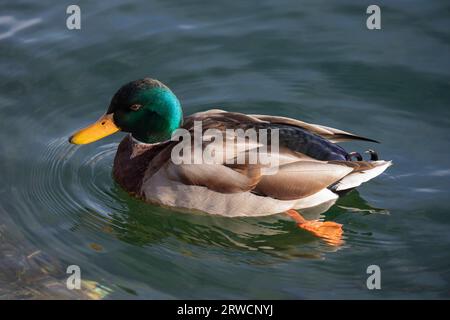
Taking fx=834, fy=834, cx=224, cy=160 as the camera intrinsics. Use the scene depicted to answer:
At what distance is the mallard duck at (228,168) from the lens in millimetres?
7207

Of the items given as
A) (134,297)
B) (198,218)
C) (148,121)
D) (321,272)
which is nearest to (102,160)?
(148,121)

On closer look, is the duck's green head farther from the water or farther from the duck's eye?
the water

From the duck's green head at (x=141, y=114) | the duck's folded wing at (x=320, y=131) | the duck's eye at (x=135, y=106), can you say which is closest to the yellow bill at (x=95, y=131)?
the duck's green head at (x=141, y=114)

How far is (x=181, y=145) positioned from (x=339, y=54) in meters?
2.88

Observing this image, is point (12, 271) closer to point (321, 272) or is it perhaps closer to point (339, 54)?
point (321, 272)

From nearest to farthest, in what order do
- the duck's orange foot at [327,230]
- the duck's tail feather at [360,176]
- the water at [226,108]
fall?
1. the water at [226,108]
2. the duck's orange foot at [327,230]
3. the duck's tail feather at [360,176]

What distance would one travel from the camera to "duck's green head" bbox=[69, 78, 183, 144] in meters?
7.45

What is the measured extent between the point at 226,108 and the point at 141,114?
4.83ft

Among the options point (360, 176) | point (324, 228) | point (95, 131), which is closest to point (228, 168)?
point (324, 228)

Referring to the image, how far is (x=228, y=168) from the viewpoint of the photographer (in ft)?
23.6

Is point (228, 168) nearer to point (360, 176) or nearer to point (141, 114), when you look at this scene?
point (141, 114)

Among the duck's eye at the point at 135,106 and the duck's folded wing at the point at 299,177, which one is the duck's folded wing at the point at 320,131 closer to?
the duck's folded wing at the point at 299,177

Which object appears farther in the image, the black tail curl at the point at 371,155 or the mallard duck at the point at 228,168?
the black tail curl at the point at 371,155

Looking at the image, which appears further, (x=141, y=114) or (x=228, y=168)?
(x=141, y=114)
